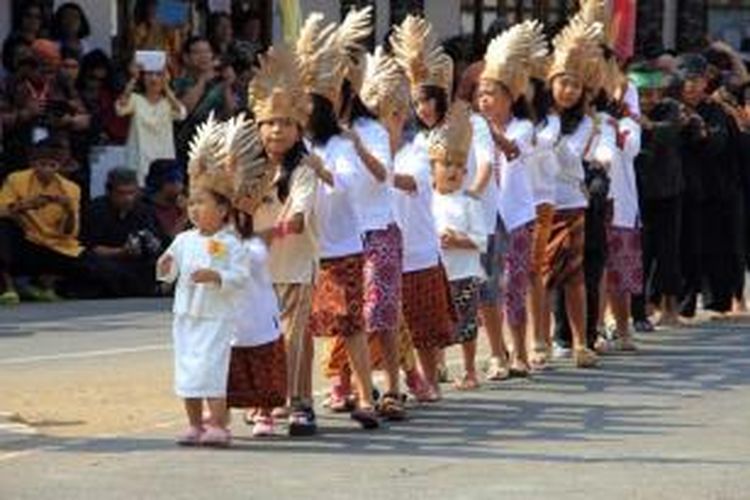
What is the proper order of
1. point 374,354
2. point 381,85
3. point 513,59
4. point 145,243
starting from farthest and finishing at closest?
1. point 145,243
2. point 513,59
3. point 374,354
4. point 381,85

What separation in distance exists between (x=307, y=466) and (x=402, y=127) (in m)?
2.46

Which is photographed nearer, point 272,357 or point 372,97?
point 272,357

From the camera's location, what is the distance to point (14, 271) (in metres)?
17.1

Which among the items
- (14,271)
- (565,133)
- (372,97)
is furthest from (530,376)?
(14,271)

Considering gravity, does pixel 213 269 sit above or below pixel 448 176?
below

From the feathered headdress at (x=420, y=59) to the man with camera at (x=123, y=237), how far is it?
6099mm

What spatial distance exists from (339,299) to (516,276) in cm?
239

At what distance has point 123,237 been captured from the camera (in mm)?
17688

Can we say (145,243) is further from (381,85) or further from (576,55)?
(381,85)

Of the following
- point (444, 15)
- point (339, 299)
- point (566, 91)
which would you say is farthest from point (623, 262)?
point (444, 15)

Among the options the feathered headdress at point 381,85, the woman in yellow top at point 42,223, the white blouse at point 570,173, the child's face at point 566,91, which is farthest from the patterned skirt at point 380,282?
the woman in yellow top at point 42,223

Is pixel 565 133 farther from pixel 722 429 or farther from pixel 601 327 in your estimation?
pixel 722 429

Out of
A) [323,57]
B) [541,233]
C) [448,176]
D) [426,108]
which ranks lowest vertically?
[541,233]

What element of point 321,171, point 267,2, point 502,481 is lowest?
point 502,481
